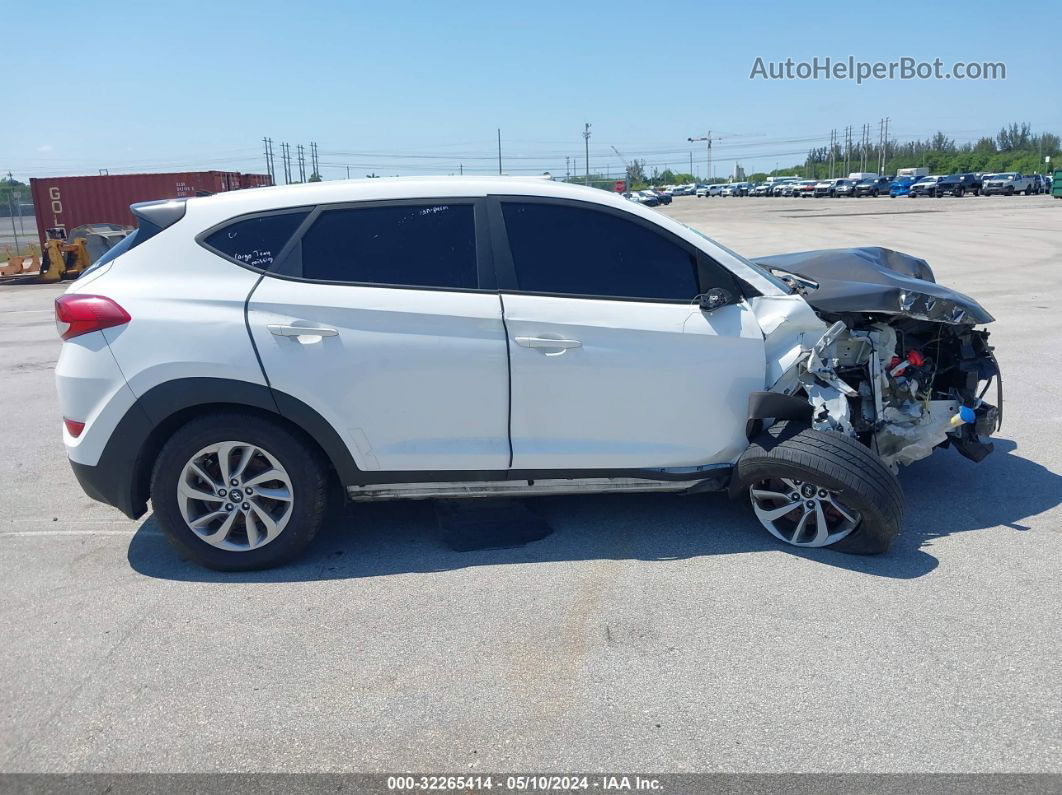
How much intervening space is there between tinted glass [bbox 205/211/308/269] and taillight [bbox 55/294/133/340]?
0.55m

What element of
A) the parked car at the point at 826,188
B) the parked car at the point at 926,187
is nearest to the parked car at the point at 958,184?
the parked car at the point at 926,187

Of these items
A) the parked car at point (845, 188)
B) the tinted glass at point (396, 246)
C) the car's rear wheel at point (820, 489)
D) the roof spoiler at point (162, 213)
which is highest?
the parked car at point (845, 188)

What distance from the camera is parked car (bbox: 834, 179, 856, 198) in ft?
242

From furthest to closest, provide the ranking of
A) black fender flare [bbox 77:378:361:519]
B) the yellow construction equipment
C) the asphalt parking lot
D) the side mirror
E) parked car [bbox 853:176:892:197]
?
parked car [bbox 853:176:892:197], the yellow construction equipment, the side mirror, black fender flare [bbox 77:378:361:519], the asphalt parking lot

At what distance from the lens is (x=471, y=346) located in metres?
4.31

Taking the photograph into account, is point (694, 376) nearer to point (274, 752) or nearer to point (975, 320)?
point (975, 320)

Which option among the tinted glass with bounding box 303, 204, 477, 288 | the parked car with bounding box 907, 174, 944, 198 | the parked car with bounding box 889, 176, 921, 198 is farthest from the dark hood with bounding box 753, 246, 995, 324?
the parked car with bounding box 889, 176, 921, 198

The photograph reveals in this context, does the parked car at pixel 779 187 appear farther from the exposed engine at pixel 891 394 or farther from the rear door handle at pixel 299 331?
the rear door handle at pixel 299 331

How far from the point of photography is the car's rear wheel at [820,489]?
4258 millimetres

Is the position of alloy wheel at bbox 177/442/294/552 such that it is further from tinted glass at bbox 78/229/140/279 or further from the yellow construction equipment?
the yellow construction equipment

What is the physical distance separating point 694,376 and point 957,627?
1.61 metres

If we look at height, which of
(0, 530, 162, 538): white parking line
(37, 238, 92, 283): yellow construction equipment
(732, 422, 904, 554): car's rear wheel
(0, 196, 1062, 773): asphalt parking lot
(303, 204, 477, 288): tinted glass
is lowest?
(0, 196, 1062, 773): asphalt parking lot

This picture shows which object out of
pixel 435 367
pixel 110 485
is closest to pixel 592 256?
pixel 435 367

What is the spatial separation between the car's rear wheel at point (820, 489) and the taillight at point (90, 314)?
123 inches
